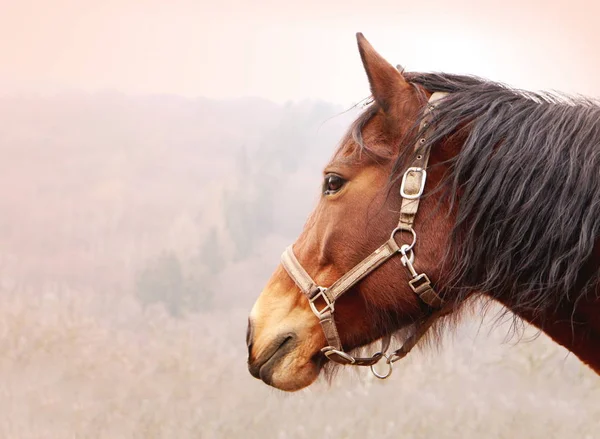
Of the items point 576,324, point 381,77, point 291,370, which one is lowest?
point 291,370

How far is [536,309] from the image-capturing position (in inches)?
48.0

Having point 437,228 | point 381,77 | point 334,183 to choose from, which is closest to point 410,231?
point 437,228

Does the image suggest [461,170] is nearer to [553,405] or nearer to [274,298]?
[274,298]

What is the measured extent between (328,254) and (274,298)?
0.19m

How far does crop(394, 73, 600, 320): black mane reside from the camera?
3.83 feet

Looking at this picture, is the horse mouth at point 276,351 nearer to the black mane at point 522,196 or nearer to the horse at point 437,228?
the horse at point 437,228

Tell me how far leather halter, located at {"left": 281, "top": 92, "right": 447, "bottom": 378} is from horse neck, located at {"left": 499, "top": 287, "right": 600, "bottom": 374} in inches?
8.3

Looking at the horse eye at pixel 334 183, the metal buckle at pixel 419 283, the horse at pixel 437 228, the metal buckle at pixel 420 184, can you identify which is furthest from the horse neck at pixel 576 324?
the horse eye at pixel 334 183

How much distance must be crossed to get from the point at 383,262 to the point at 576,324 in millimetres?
468

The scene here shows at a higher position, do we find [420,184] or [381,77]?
[381,77]

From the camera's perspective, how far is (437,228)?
1283 mm

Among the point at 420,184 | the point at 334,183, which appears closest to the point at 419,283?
the point at 420,184

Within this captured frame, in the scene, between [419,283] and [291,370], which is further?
[291,370]

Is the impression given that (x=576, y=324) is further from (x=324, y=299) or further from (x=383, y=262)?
(x=324, y=299)
